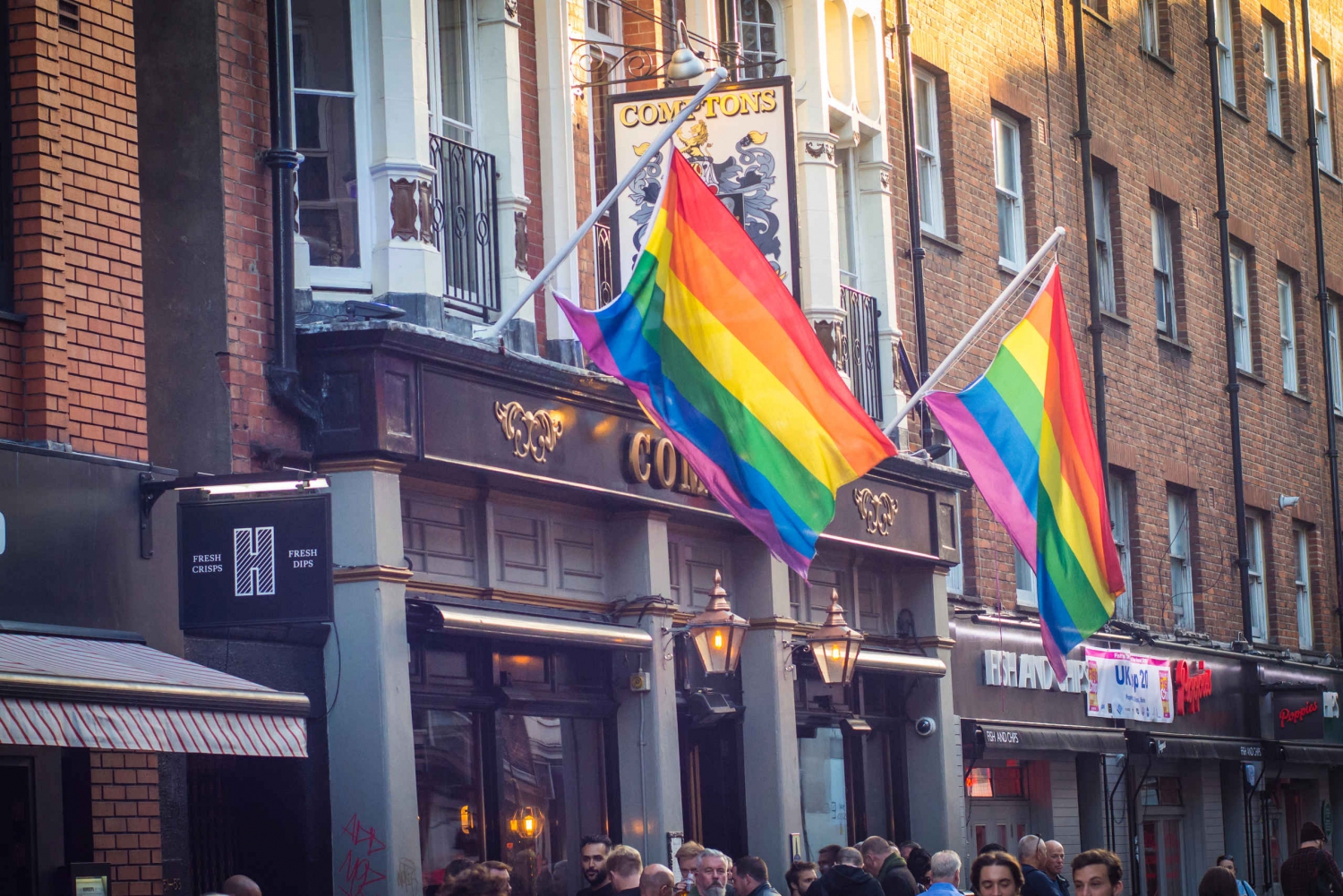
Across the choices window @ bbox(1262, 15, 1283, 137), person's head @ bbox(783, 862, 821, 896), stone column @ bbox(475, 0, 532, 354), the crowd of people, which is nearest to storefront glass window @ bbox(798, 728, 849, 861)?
the crowd of people

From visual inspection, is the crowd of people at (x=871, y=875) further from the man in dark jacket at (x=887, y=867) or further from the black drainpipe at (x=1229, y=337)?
the black drainpipe at (x=1229, y=337)

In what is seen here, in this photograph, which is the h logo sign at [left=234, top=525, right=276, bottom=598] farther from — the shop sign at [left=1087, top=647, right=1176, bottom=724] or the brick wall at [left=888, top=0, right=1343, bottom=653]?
the shop sign at [left=1087, top=647, right=1176, bottom=724]

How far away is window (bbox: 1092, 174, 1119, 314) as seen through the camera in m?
24.2

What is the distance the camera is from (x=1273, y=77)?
31078 mm

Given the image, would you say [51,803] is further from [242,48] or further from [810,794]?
[810,794]

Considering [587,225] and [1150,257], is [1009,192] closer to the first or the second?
[1150,257]

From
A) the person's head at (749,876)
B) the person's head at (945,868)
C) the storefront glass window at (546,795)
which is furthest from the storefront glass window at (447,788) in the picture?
the person's head at (945,868)

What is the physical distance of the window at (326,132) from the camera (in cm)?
1294

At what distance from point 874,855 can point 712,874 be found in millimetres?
2006

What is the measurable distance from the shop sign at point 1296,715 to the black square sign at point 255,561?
59.8 feet

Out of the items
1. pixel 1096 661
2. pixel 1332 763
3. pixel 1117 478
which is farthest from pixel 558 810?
pixel 1332 763

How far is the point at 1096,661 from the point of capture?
72.0 feet

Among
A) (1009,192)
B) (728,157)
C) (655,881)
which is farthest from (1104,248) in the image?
(655,881)

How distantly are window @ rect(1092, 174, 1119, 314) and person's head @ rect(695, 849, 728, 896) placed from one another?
13.4 m
